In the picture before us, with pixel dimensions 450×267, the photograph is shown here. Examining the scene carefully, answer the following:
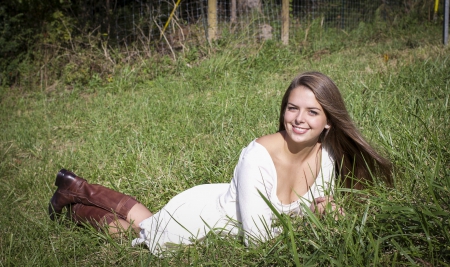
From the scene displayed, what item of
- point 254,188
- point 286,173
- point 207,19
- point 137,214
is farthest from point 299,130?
point 207,19

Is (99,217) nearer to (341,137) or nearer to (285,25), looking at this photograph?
(341,137)

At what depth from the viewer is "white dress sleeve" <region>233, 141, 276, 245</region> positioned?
7.49ft

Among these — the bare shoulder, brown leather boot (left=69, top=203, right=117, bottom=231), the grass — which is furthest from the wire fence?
the bare shoulder

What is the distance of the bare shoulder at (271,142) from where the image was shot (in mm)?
2450

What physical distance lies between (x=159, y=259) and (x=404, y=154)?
1.59 metres

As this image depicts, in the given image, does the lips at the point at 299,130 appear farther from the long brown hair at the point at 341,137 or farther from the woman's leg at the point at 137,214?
the woman's leg at the point at 137,214

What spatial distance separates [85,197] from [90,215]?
0.15 metres

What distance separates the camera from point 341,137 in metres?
2.59

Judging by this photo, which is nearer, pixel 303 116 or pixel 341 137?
pixel 303 116

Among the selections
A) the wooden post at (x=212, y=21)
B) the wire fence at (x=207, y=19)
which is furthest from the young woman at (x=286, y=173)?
the wooden post at (x=212, y=21)

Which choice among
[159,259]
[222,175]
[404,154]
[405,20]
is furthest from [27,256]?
[405,20]

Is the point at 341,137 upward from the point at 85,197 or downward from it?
upward

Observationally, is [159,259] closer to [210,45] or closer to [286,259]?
[286,259]

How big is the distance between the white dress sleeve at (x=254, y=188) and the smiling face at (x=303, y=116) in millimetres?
207
